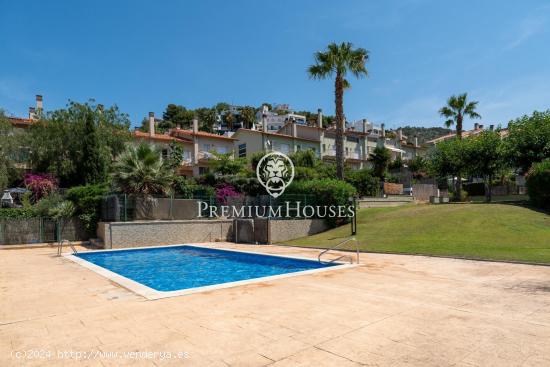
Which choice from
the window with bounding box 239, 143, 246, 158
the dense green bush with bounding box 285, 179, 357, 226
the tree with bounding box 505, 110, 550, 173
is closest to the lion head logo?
the dense green bush with bounding box 285, 179, 357, 226

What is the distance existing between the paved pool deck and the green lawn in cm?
422

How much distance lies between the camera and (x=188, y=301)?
7.34 metres

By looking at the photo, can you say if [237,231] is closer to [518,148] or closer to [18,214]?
[18,214]

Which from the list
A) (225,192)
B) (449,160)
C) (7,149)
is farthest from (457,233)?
(7,149)

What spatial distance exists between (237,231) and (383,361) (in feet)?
61.9

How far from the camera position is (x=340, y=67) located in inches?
1025

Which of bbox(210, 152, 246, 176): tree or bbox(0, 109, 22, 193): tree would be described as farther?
bbox(210, 152, 246, 176): tree

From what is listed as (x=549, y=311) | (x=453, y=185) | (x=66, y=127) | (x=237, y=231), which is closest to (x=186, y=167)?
(x=66, y=127)

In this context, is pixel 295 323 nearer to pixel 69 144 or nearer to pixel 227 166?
pixel 227 166

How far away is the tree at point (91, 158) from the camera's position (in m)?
29.7

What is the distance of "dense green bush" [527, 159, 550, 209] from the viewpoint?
22.5m

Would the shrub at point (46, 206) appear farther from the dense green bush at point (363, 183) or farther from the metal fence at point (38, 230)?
the dense green bush at point (363, 183)

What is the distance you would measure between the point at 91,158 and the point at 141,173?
11762mm

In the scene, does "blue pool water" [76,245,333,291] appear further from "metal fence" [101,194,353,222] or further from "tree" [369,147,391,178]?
"tree" [369,147,391,178]
